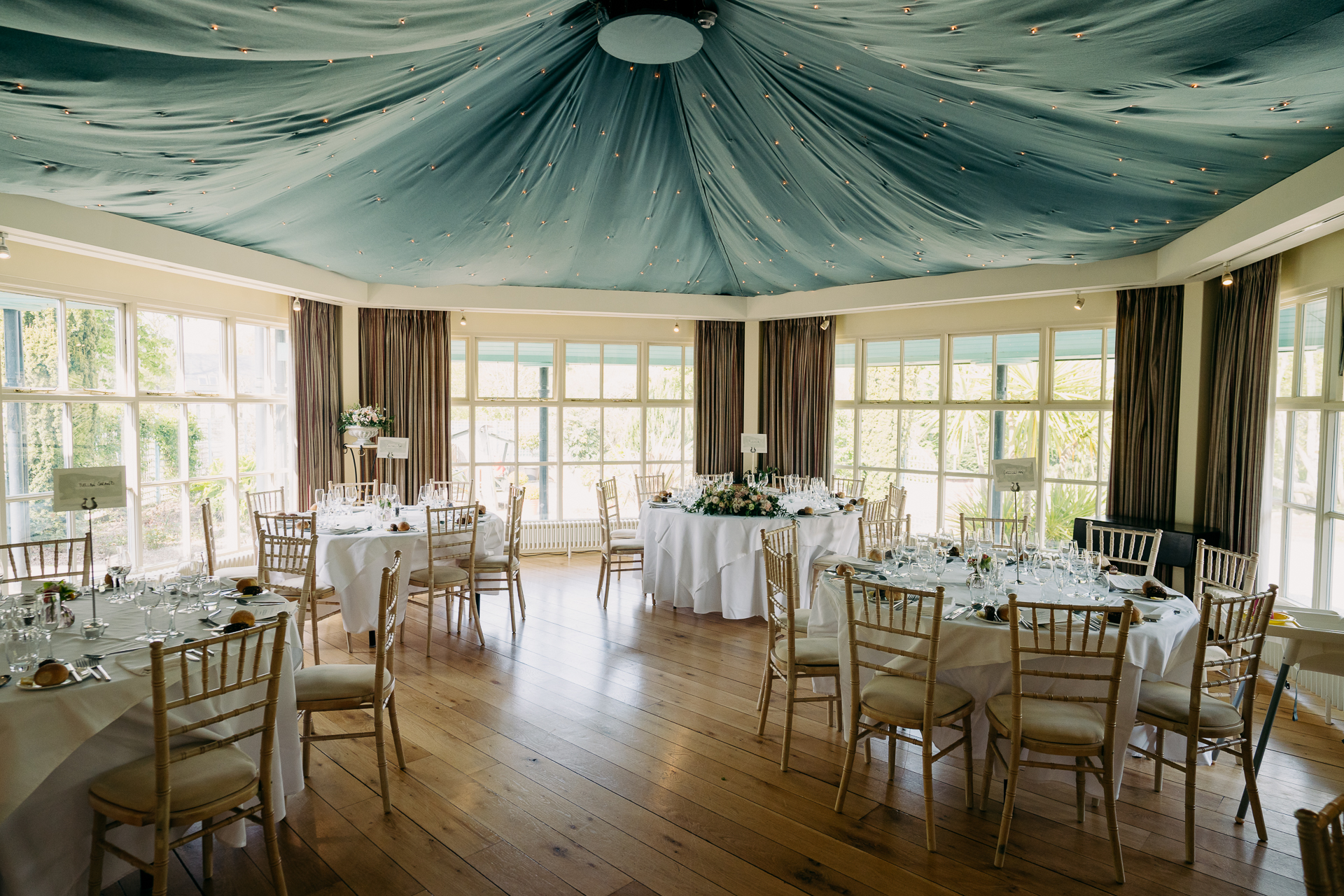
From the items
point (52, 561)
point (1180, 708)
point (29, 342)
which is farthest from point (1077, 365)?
point (52, 561)

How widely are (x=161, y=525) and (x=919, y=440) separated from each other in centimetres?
804

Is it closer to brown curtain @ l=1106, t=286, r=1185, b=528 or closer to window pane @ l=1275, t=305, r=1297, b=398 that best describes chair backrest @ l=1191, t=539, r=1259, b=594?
window pane @ l=1275, t=305, r=1297, b=398

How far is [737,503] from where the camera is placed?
21.7ft

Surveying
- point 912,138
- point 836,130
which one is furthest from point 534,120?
point 912,138

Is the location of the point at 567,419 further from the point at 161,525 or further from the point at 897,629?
the point at 897,629

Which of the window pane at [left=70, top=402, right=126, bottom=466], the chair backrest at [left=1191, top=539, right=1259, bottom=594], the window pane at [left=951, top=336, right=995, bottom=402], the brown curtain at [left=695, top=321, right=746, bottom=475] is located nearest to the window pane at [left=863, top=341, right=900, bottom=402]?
the window pane at [left=951, top=336, right=995, bottom=402]

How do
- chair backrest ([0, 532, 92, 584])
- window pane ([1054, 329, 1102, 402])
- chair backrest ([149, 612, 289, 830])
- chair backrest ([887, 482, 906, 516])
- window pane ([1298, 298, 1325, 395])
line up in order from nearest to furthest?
chair backrest ([149, 612, 289, 830])
chair backrest ([0, 532, 92, 584])
window pane ([1298, 298, 1325, 395])
chair backrest ([887, 482, 906, 516])
window pane ([1054, 329, 1102, 402])

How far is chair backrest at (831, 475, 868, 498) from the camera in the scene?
26.8 ft

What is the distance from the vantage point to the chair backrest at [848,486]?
817 centimetres

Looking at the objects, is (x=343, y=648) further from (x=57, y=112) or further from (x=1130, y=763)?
(x=1130, y=763)

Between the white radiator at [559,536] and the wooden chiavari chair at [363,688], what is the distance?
18.4ft

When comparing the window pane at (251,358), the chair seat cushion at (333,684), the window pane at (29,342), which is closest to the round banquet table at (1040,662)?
the chair seat cushion at (333,684)

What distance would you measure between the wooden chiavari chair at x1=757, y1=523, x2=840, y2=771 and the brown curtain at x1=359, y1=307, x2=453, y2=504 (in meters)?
5.63

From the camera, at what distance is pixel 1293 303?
17.9ft
